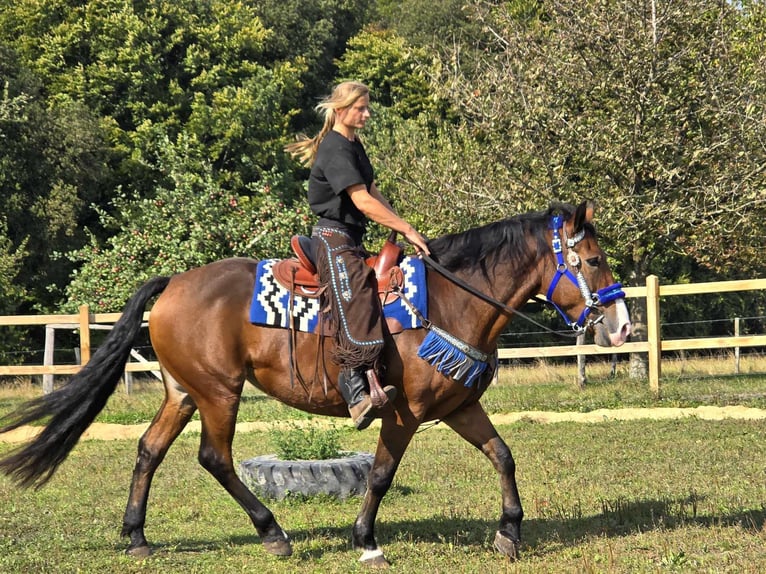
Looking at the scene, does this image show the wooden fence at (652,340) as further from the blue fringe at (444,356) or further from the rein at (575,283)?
the blue fringe at (444,356)

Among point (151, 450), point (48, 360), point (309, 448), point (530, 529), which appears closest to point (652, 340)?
point (309, 448)

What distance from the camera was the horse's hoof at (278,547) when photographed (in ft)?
21.5

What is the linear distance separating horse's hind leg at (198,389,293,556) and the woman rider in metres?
0.93

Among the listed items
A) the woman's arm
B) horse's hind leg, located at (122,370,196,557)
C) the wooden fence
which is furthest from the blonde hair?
the wooden fence

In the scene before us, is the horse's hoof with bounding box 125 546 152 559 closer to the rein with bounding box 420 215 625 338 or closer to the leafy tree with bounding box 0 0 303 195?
the rein with bounding box 420 215 625 338

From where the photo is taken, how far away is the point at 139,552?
6.67 m

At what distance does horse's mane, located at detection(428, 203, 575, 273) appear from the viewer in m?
6.62

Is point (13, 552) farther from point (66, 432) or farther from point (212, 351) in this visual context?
point (212, 351)

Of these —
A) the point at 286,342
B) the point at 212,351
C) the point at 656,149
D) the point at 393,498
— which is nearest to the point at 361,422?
the point at 286,342

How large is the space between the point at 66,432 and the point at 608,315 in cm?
390

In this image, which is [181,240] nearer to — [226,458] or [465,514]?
[465,514]

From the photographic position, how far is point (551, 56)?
1959cm

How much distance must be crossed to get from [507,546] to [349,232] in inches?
93.8

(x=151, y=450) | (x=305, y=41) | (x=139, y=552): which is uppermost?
(x=305, y=41)
